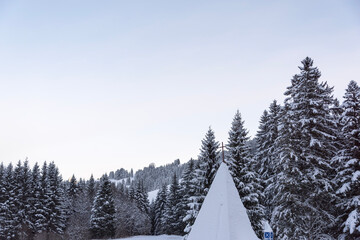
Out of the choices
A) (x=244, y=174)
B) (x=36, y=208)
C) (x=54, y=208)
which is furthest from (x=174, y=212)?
(x=244, y=174)

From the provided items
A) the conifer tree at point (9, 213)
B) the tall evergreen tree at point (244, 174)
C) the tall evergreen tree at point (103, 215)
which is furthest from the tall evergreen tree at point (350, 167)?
the conifer tree at point (9, 213)

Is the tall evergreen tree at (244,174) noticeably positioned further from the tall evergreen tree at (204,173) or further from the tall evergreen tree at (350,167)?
the tall evergreen tree at (350,167)

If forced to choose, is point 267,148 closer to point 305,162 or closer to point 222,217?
point 305,162

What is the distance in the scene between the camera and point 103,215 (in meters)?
54.7

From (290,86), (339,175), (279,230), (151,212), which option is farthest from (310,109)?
(151,212)

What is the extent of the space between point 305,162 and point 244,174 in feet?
26.7

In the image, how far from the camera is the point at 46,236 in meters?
52.8

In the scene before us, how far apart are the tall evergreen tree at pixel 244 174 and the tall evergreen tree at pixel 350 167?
25.9 ft

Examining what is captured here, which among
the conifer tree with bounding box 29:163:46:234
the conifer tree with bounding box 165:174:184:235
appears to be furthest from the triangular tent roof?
the conifer tree with bounding box 29:163:46:234

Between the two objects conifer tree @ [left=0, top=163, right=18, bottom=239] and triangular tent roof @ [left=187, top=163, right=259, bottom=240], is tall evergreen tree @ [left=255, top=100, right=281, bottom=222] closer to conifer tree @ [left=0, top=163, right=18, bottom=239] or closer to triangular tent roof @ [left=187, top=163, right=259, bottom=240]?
triangular tent roof @ [left=187, top=163, right=259, bottom=240]

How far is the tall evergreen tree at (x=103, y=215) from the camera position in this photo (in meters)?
54.2

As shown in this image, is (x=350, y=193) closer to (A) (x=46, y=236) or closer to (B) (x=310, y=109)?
(B) (x=310, y=109)

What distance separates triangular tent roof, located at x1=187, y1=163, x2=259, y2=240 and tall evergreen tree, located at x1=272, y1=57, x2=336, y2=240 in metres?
6.40

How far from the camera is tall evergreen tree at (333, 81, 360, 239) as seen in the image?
18922mm
